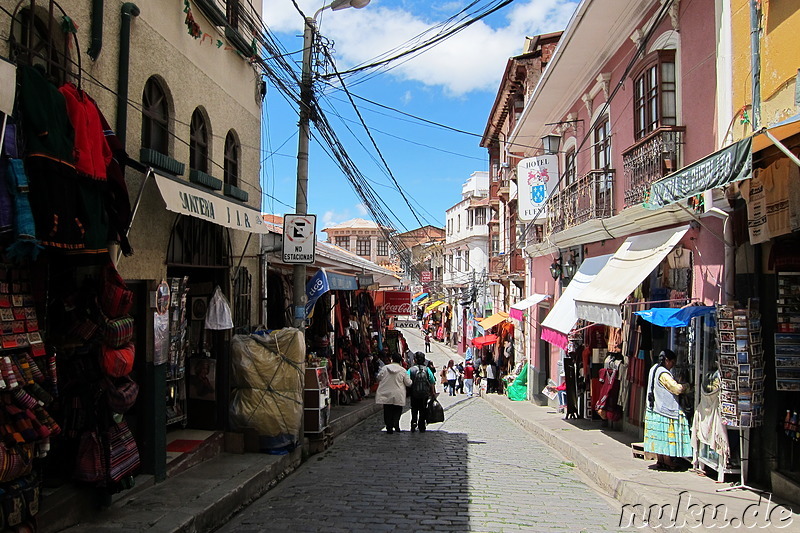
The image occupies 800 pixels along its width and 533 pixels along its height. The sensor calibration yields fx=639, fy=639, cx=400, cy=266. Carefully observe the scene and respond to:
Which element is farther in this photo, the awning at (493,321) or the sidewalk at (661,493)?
the awning at (493,321)

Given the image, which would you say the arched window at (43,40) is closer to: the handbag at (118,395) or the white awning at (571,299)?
the handbag at (118,395)

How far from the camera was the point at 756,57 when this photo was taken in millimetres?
7461

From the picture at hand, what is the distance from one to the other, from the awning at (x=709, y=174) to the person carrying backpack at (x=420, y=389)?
6.20m

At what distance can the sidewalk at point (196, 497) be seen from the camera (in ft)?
19.7

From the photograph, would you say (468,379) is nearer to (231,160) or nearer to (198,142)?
(231,160)

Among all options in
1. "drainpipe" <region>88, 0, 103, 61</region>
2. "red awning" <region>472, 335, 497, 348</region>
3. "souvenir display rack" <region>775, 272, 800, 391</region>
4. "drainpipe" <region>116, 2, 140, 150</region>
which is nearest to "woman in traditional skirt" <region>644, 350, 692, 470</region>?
"souvenir display rack" <region>775, 272, 800, 391</region>

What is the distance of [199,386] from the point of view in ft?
32.3

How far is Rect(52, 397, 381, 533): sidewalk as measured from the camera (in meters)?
6.01

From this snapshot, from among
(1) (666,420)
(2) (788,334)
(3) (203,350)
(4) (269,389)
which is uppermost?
(2) (788,334)

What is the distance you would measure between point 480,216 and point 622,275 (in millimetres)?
42740

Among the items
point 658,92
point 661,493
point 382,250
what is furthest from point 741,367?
point 382,250

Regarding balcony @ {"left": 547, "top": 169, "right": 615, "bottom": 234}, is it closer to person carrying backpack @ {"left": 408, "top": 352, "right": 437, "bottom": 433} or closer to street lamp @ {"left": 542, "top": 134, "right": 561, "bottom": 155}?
street lamp @ {"left": 542, "top": 134, "right": 561, "bottom": 155}

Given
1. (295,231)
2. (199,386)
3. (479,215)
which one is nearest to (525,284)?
(295,231)

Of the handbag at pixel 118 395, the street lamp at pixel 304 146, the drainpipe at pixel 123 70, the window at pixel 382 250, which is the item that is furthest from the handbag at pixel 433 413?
the window at pixel 382 250
